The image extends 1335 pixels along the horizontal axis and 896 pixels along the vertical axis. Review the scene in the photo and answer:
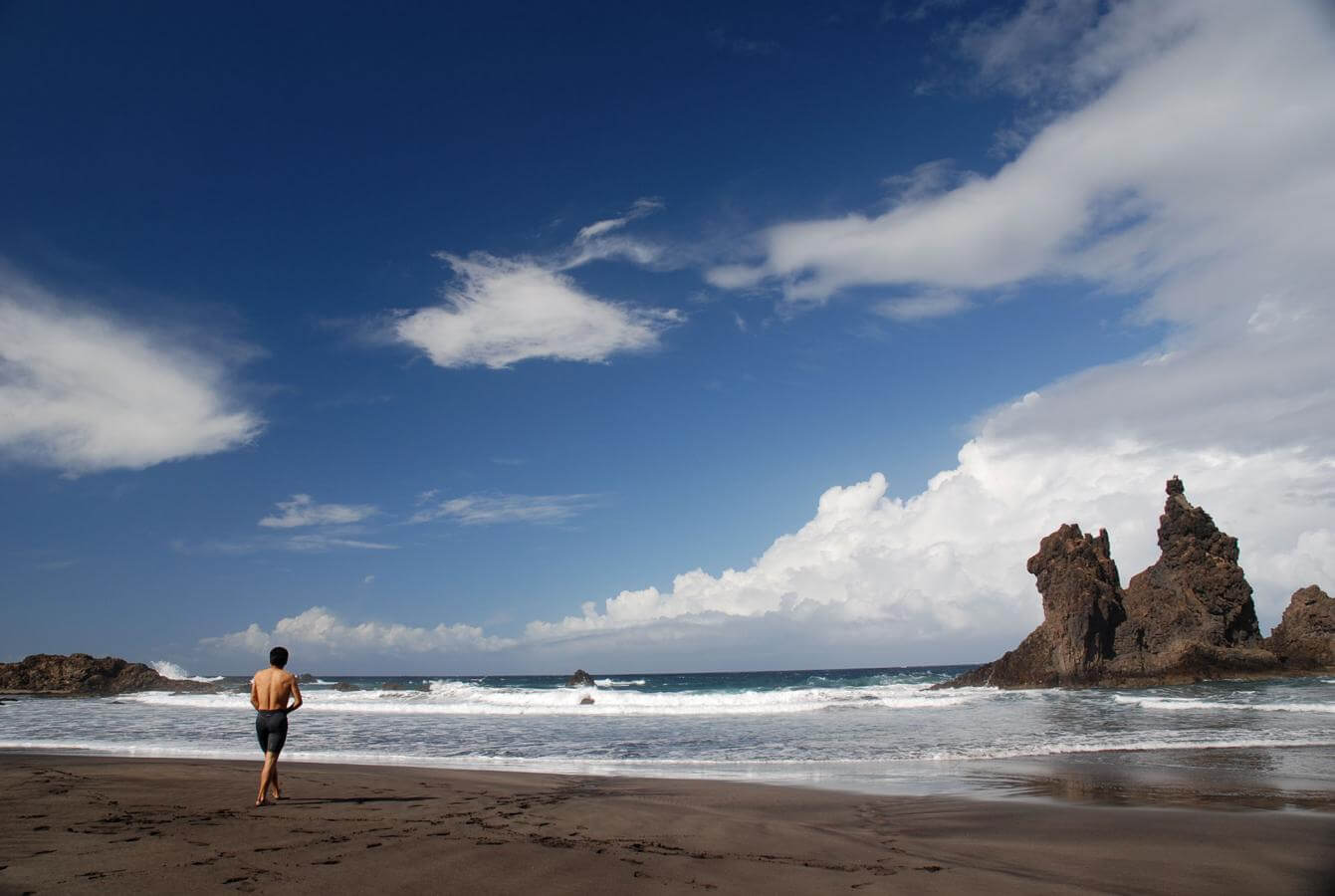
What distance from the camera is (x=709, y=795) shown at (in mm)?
12070

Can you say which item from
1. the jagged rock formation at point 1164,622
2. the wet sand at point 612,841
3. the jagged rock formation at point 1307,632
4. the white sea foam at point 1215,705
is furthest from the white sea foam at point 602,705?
the wet sand at point 612,841

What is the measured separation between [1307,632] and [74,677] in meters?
85.4

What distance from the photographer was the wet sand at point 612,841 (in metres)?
6.52

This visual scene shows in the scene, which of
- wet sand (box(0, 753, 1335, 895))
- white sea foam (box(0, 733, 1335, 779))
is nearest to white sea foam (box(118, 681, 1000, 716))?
white sea foam (box(0, 733, 1335, 779))

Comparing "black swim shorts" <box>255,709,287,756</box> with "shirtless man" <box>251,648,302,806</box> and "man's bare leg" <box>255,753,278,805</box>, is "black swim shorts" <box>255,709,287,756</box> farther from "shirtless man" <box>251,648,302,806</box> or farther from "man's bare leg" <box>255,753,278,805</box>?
"man's bare leg" <box>255,753,278,805</box>

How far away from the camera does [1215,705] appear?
97.2 ft

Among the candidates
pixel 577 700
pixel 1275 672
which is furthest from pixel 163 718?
pixel 1275 672

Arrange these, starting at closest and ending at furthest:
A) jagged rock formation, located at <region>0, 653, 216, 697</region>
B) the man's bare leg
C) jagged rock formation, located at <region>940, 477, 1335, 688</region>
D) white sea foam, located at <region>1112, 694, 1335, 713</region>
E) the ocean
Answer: the man's bare leg → the ocean → white sea foam, located at <region>1112, 694, 1335, 713</region> → jagged rock formation, located at <region>940, 477, 1335, 688</region> → jagged rock formation, located at <region>0, 653, 216, 697</region>

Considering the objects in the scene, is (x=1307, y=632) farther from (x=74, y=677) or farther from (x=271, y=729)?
(x=74, y=677)

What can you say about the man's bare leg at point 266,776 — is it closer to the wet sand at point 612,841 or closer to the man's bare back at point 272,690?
the wet sand at point 612,841

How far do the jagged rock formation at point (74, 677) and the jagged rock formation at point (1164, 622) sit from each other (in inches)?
2450

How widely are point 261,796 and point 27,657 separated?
5980 cm

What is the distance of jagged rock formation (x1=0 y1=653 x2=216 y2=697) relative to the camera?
167 ft

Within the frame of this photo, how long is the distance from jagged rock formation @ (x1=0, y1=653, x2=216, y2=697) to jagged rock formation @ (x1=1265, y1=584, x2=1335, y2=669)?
7686 cm
